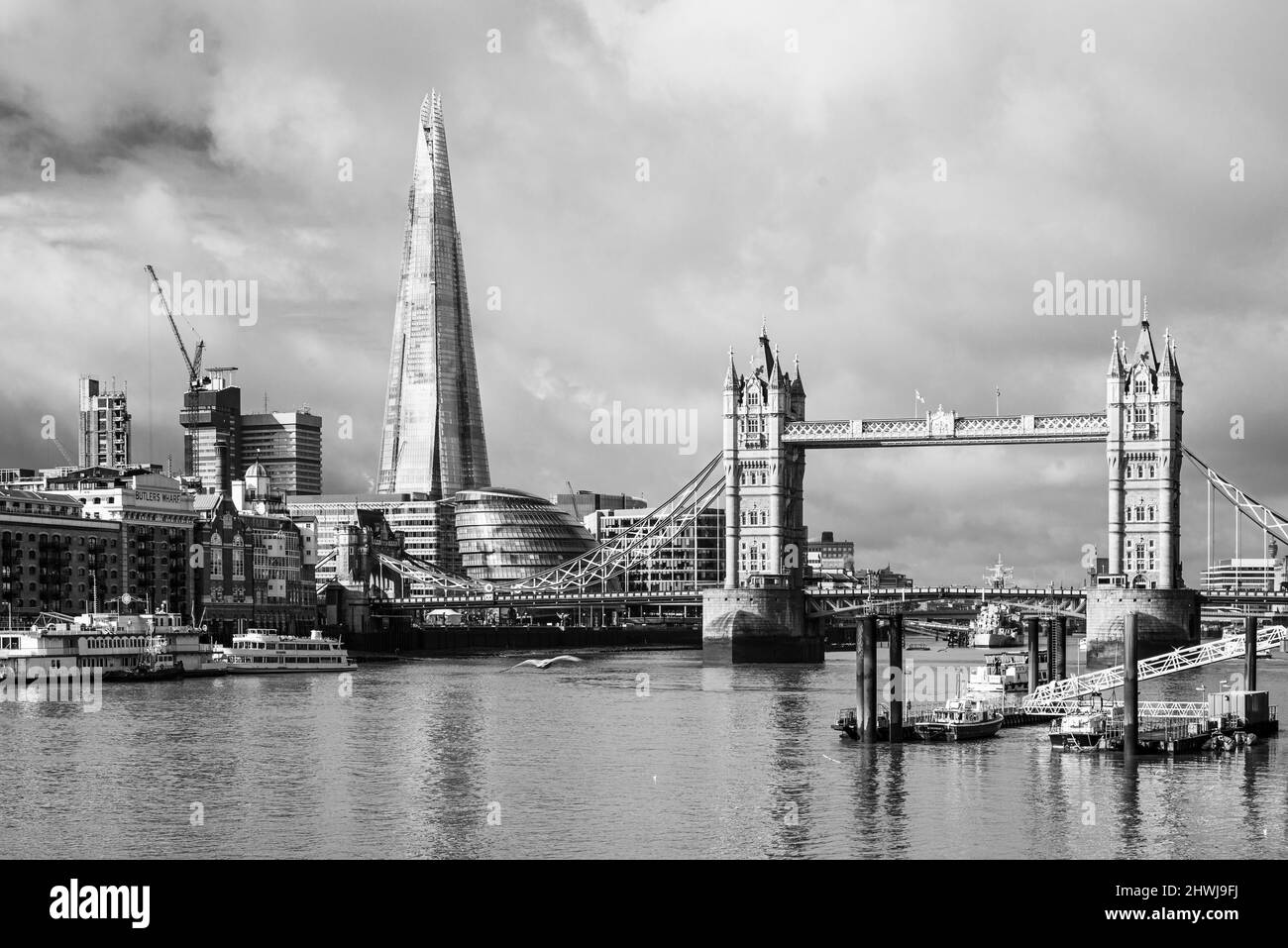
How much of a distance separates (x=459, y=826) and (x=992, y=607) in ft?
347

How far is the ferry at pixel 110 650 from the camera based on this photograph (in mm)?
114188

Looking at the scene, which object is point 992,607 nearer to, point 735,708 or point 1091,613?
point 1091,613

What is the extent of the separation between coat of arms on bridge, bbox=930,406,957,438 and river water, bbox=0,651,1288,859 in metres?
53.7

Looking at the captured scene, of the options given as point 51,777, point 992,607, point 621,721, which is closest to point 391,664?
point 992,607

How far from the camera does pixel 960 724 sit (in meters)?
71.1

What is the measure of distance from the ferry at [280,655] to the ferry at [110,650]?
1.79 metres

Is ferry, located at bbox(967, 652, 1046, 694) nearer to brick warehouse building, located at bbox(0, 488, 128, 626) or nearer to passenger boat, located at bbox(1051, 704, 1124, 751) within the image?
passenger boat, located at bbox(1051, 704, 1124, 751)

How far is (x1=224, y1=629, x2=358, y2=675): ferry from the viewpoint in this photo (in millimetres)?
130125

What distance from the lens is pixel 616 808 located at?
2108 inches

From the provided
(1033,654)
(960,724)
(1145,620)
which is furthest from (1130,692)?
(1145,620)

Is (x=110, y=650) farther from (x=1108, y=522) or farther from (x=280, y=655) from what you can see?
(x=1108, y=522)

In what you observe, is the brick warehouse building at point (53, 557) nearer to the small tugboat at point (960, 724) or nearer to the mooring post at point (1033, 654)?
the mooring post at point (1033, 654)
